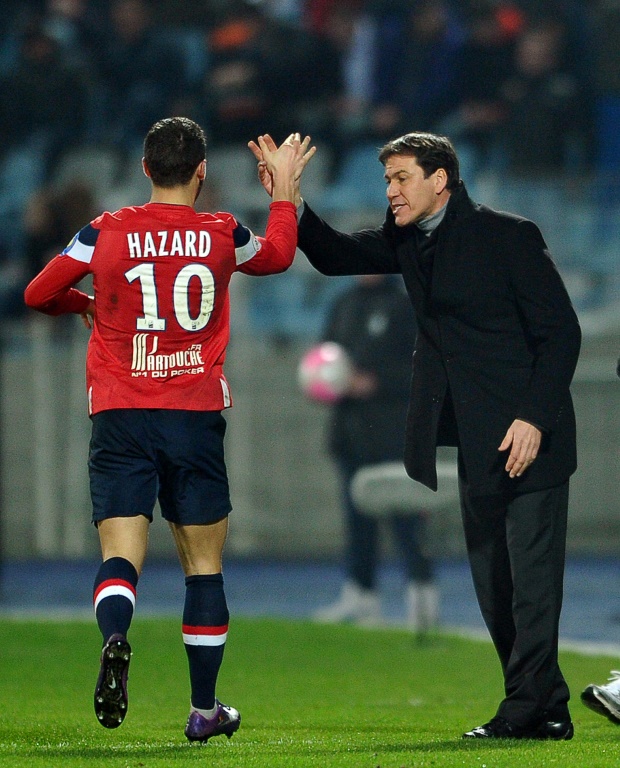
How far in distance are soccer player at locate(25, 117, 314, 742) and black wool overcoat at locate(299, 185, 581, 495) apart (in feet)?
2.44

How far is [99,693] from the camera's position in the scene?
4074 millimetres

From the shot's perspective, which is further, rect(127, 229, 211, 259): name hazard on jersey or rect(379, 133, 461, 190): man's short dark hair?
rect(379, 133, 461, 190): man's short dark hair

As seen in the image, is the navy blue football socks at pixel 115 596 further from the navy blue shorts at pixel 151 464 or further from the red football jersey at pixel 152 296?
the red football jersey at pixel 152 296

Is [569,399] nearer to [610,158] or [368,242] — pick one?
[368,242]

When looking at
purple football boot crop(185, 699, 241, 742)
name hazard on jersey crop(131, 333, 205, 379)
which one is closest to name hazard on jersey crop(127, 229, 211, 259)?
name hazard on jersey crop(131, 333, 205, 379)

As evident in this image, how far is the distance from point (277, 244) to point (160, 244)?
0.43m

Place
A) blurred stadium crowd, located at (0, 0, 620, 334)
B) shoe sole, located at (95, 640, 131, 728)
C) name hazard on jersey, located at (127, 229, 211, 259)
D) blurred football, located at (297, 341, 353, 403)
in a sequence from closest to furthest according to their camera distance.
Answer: shoe sole, located at (95, 640, 131, 728), name hazard on jersey, located at (127, 229, 211, 259), blurred football, located at (297, 341, 353, 403), blurred stadium crowd, located at (0, 0, 620, 334)

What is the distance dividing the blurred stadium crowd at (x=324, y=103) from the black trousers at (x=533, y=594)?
9.57 metres

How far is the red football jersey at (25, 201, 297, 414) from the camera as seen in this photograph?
4523mm

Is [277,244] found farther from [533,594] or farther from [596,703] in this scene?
[596,703]

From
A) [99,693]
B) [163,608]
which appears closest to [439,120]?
[163,608]

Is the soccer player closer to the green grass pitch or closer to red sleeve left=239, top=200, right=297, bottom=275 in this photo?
red sleeve left=239, top=200, right=297, bottom=275

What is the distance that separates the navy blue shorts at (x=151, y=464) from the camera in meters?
4.52

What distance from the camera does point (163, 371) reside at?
456 cm
